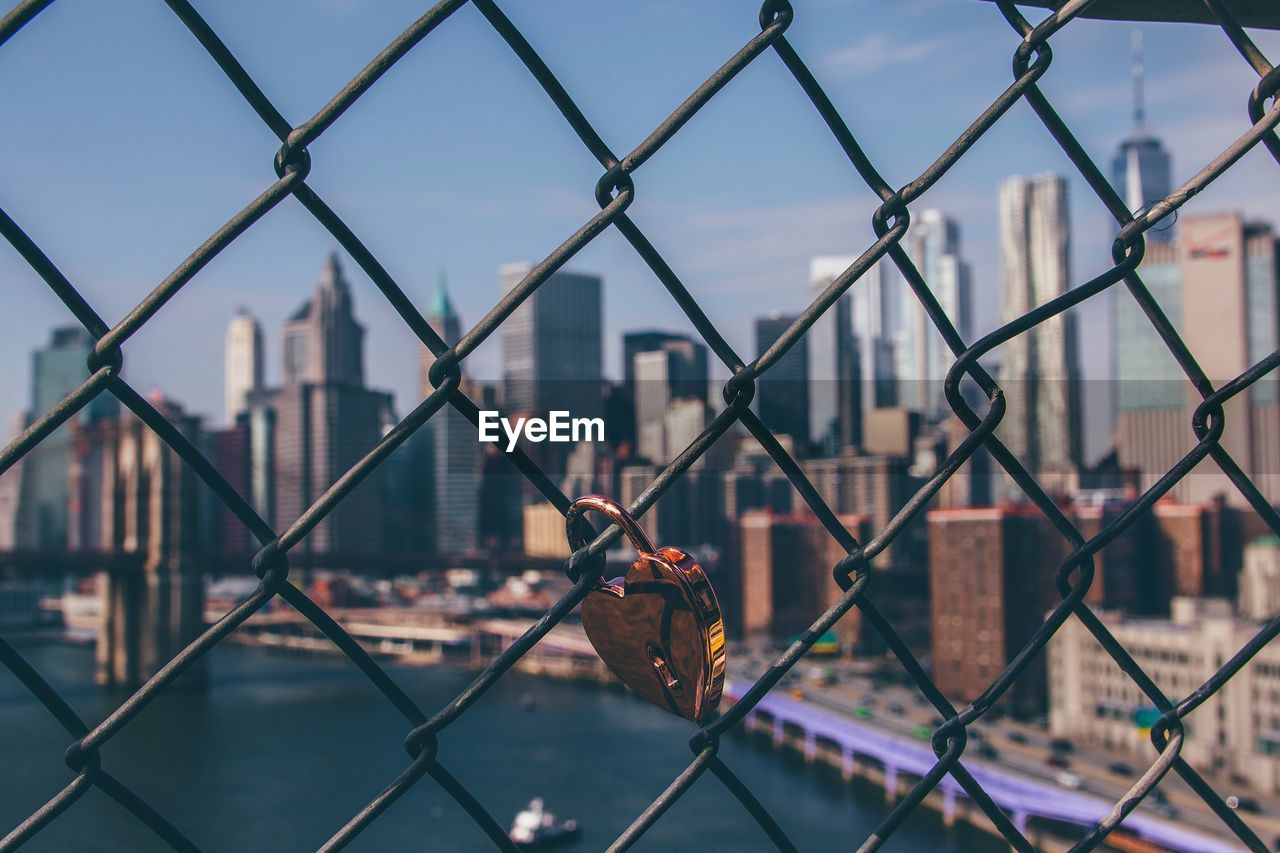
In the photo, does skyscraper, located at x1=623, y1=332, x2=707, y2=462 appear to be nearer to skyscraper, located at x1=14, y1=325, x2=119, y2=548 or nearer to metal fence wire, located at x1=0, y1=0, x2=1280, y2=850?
metal fence wire, located at x1=0, y1=0, x2=1280, y2=850

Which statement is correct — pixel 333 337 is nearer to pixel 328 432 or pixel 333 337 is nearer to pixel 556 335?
pixel 328 432

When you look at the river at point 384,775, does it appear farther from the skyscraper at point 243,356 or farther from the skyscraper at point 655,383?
the skyscraper at point 243,356

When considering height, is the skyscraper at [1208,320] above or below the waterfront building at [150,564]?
above

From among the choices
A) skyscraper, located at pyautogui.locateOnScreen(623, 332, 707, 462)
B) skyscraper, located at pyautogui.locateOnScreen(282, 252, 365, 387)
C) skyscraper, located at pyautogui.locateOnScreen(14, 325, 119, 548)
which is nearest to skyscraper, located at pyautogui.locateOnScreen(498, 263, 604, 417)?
skyscraper, located at pyautogui.locateOnScreen(623, 332, 707, 462)

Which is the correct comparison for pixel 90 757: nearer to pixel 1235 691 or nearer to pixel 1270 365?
pixel 1270 365

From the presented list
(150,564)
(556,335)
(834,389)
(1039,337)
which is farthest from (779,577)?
(1039,337)

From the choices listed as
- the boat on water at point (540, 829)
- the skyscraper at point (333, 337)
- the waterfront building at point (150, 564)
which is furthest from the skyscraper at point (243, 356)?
the boat on water at point (540, 829)
